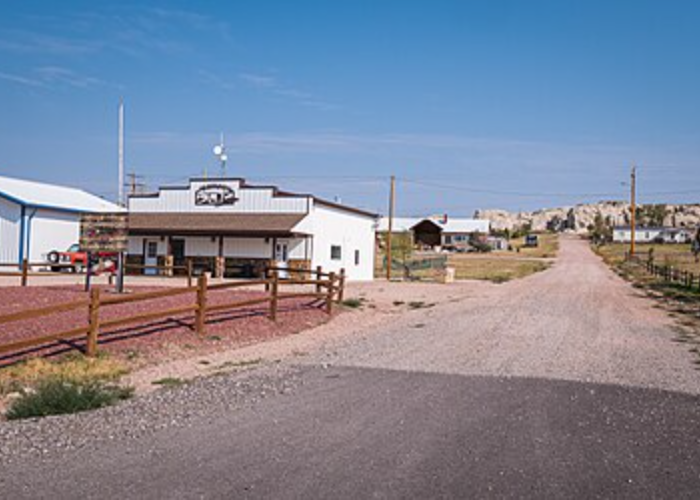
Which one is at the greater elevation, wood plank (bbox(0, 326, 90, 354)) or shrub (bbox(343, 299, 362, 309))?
wood plank (bbox(0, 326, 90, 354))

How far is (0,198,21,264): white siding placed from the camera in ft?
137

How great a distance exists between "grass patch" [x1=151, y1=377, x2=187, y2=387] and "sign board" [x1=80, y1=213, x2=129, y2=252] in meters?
13.4

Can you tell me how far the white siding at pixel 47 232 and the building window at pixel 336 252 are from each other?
14.2 m

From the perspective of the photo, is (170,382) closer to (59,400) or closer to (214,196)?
(59,400)

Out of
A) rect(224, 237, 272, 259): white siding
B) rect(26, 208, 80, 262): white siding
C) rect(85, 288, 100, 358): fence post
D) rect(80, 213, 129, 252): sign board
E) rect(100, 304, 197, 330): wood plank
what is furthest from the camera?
rect(26, 208, 80, 262): white siding

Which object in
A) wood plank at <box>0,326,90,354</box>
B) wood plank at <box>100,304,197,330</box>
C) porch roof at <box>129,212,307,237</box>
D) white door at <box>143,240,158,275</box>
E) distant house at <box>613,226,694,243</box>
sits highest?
distant house at <box>613,226,694,243</box>

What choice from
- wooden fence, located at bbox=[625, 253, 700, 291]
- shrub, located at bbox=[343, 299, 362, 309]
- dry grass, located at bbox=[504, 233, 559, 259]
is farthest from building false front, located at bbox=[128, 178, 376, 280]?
dry grass, located at bbox=[504, 233, 559, 259]

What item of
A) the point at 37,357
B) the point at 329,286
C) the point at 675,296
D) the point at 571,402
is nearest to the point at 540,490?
the point at 571,402

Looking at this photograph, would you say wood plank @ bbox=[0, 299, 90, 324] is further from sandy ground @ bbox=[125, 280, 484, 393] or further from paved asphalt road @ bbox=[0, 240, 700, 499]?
paved asphalt road @ bbox=[0, 240, 700, 499]

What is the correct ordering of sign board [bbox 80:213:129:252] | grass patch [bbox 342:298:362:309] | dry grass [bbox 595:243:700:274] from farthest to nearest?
dry grass [bbox 595:243:700:274] → grass patch [bbox 342:298:362:309] → sign board [bbox 80:213:129:252]

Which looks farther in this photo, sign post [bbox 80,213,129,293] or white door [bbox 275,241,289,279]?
white door [bbox 275,241,289,279]

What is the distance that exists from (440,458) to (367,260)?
41.2 metres

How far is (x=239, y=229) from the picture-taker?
39219 millimetres

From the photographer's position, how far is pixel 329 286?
76.2 ft
